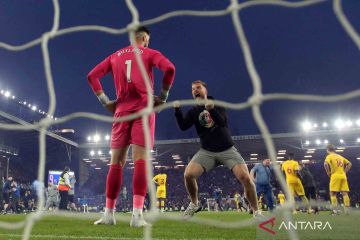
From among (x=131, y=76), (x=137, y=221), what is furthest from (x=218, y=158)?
(x=131, y=76)

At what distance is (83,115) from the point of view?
1.82 m

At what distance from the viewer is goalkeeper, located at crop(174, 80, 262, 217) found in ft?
14.2

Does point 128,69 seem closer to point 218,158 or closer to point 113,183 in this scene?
point 113,183

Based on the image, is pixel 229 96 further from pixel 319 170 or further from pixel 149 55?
pixel 149 55

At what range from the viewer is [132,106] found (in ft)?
12.0

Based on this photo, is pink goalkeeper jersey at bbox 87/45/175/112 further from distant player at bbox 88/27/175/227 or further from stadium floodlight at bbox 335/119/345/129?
stadium floodlight at bbox 335/119/345/129

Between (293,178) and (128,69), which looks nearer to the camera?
(128,69)

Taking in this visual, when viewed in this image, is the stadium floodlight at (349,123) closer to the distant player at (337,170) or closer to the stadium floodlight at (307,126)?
the stadium floodlight at (307,126)

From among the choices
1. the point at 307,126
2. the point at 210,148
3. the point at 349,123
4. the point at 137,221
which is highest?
the point at 307,126

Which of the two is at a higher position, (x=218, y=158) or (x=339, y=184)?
(x=218, y=158)

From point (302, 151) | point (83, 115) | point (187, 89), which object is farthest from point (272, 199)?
point (187, 89)

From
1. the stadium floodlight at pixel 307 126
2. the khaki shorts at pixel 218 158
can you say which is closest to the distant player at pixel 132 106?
the khaki shorts at pixel 218 158

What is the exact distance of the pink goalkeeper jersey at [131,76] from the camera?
361 centimetres

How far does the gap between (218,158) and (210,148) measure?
0.50ft
